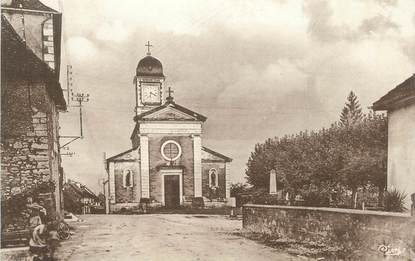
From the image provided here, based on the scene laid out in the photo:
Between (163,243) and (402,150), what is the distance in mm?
5443

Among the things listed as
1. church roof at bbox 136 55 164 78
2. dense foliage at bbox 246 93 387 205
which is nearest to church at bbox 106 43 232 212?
church roof at bbox 136 55 164 78

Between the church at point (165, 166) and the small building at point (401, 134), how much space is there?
3.99 m

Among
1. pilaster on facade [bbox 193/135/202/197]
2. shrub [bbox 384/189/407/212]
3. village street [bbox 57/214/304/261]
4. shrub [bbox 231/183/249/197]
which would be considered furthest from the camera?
shrub [bbox 231/183/249/197]

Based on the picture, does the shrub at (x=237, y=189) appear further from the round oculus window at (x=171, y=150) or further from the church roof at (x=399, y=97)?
the church roof at (x=399, y=97)

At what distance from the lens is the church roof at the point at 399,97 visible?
9.08 m

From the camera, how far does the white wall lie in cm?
950

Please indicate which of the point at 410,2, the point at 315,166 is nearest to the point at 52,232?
the point at 410,2

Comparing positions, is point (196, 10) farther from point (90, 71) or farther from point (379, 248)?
point (379, 248)

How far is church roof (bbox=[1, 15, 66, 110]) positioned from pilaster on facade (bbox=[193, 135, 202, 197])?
414 cm

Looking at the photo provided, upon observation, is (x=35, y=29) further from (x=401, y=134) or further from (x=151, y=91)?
(x=151, y=91)

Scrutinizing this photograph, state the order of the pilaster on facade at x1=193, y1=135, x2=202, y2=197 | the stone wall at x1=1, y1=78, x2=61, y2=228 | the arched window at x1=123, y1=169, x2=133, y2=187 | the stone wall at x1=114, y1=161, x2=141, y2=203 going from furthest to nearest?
the arched window at x1=123, y1=169, x2=133, y2=187, the stone wall at x1=114, y1=161, x2=141, y2=203, the pilaster on facade at x1=193, y1=135, x2=202, y2=197, the stone wall at x1=1, y1=78, x2=61, y2=228

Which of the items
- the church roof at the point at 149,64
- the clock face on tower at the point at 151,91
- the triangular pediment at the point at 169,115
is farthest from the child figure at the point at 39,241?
the clock face on tower at the point at 151,91

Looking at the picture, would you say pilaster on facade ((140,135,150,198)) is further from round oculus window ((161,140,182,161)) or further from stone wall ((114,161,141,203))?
round oculus window ((161,140,182,161))

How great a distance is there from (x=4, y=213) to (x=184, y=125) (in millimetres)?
6734
